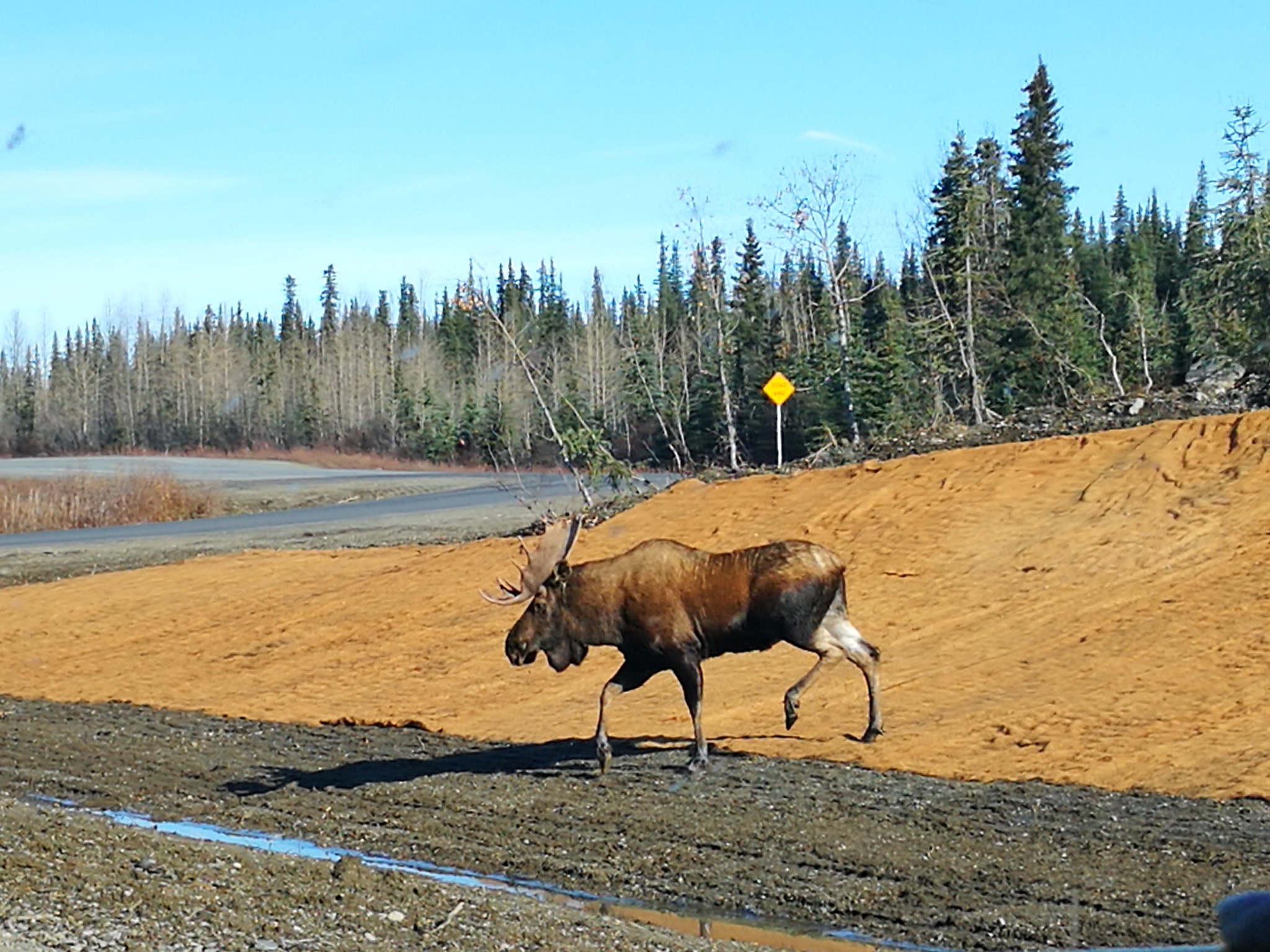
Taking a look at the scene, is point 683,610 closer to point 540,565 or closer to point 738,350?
point 540,565

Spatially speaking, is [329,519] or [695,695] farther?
[329,519]

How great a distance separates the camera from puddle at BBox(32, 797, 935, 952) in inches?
364

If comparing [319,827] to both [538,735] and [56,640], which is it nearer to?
[538,735]

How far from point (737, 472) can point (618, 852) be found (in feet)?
70.8

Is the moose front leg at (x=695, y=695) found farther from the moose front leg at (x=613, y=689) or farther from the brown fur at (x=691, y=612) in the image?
the moose front leg at (x=613, y=689)

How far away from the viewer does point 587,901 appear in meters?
10.3

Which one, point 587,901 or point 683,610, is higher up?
point 683,610

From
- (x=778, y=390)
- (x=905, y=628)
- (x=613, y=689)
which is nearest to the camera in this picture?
(x=613, y=689)

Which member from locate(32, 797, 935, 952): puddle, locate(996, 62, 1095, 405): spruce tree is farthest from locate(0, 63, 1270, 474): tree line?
locate(32, 797, 935, 952): puddle

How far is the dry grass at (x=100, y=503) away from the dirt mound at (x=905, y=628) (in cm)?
2081

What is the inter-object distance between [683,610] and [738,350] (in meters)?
72.1

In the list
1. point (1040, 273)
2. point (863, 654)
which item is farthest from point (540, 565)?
point (1040, 273)

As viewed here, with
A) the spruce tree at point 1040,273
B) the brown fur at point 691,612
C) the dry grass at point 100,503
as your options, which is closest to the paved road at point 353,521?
the dry grass at point 100,503

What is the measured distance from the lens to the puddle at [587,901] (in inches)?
363
